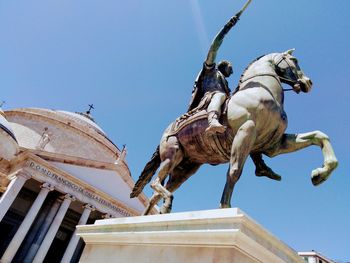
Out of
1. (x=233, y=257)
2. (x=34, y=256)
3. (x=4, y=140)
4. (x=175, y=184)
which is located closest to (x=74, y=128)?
(x=4, y=140)

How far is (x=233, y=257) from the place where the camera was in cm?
186

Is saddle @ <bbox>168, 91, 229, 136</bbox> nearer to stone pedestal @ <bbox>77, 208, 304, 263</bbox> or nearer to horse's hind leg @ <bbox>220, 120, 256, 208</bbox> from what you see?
horse's hind leg @ <bbox>220, 120, 256, 208</bbox>

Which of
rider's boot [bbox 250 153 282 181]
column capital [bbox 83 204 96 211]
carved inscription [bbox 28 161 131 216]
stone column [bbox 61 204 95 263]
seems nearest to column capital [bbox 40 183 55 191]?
carved inscription [bbox 28 161 131 216]

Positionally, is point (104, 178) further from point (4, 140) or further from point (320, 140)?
point (320, 140)

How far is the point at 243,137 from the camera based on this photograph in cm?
328

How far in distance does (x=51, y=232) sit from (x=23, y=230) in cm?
221

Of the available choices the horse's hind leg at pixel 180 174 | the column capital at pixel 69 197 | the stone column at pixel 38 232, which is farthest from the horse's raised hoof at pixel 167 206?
the column capital at pixel 69 197

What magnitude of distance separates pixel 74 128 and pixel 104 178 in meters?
10.3

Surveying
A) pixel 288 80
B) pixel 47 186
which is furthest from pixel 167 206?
pixel 47 186

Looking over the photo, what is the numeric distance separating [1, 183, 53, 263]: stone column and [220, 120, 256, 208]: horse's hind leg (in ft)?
60.7

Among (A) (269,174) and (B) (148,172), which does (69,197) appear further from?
(A) (269,174)

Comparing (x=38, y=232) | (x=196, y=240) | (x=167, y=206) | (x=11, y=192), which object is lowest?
(x=196, y=240)

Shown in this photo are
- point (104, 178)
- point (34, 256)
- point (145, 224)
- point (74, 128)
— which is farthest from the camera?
point (74, 128)

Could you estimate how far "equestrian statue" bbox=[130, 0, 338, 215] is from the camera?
332 centimetres
